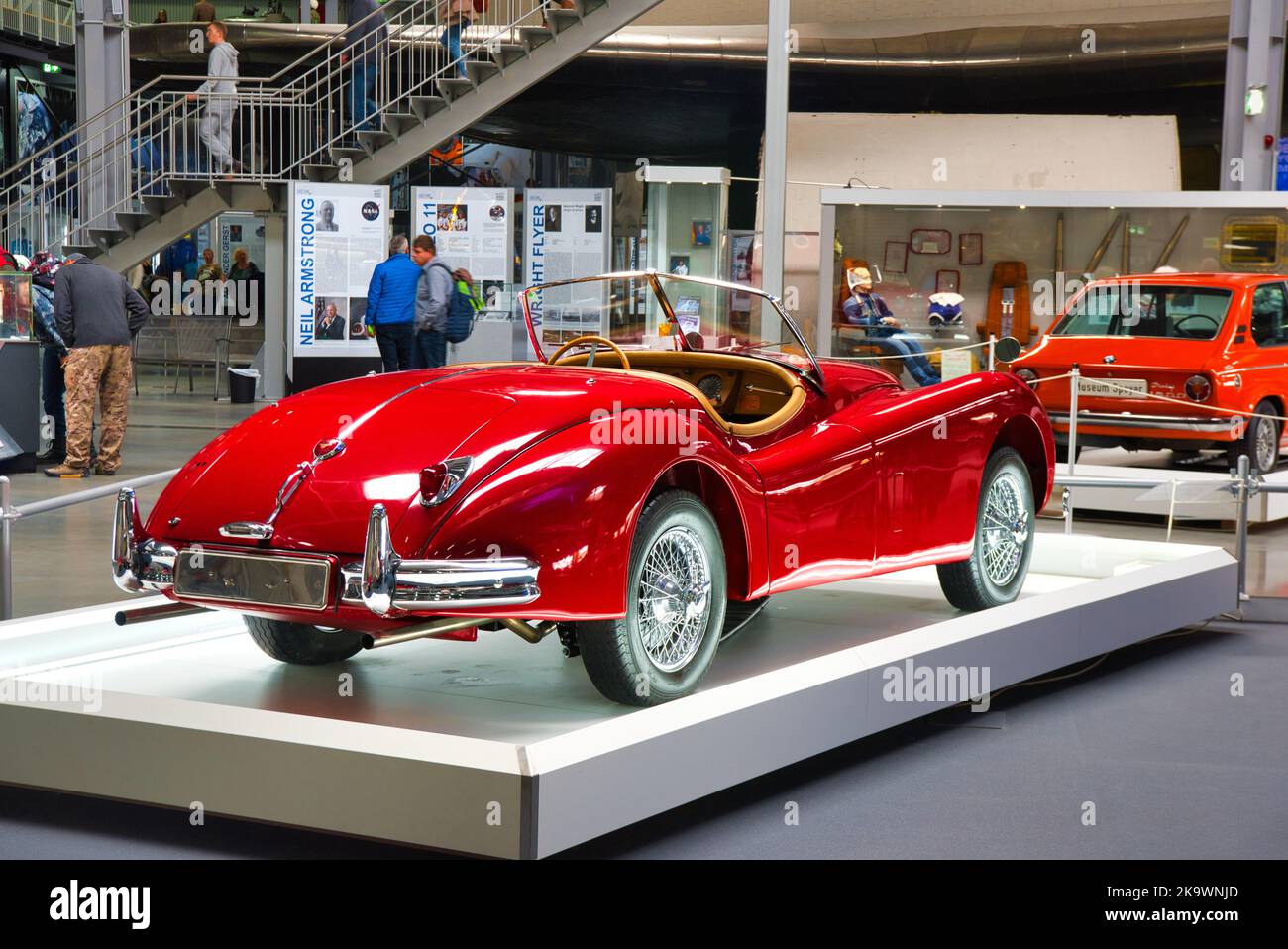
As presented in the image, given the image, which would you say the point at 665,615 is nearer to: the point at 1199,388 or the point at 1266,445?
the point at 1199,388

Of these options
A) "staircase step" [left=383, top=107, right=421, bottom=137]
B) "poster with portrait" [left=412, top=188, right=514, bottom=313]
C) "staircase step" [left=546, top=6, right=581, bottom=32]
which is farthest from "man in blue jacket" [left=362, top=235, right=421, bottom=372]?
"staircase step" [left=546, top=6, right=581, bottom=32]

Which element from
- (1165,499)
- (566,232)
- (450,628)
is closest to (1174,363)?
(1165,499)

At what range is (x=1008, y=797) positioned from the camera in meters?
4.36

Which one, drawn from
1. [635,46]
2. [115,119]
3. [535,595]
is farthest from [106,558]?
[635,46]

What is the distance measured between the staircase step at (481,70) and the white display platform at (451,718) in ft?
41.7

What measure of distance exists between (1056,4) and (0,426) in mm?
16210

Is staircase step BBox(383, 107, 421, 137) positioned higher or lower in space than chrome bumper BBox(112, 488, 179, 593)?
higher

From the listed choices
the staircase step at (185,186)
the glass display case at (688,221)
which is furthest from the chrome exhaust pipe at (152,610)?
the staircase step at (185,186)

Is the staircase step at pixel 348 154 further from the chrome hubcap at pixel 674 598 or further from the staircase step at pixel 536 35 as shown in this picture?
the chrome hubcap at pixel 674 598

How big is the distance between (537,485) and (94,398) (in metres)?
8.71

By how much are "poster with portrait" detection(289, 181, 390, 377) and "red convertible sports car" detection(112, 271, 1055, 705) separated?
10.7m

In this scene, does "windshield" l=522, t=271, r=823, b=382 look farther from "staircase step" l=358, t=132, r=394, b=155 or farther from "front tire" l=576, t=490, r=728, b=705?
"staircase step" l=358, t=132, r=394, b=155

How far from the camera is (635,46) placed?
70.4 ft

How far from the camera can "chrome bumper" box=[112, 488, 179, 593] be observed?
4.07 m
